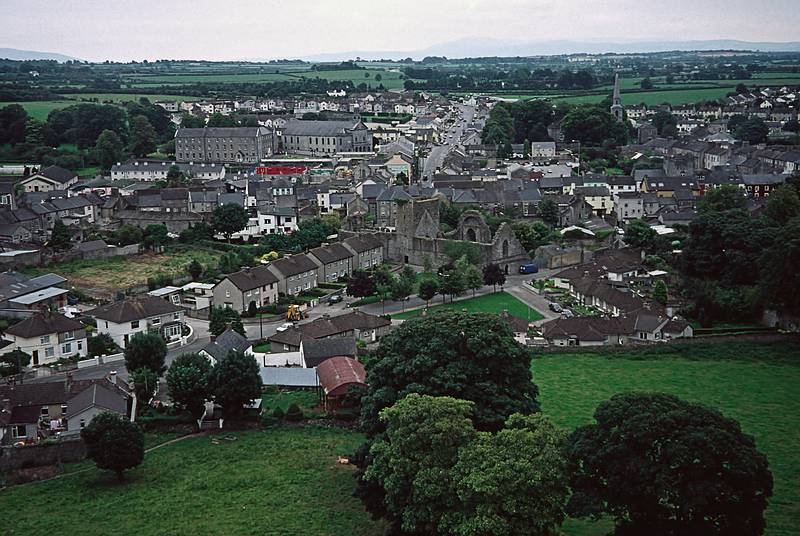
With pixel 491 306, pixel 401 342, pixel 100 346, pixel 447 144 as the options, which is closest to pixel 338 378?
pixel 401 342

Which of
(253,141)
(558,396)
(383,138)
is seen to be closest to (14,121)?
(253,141)

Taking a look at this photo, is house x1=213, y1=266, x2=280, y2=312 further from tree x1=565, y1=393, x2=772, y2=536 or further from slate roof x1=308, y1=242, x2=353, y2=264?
tree x1=565, y1=393, x2=772, y2=536

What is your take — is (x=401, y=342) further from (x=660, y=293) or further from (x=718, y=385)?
(x=660, y=293)

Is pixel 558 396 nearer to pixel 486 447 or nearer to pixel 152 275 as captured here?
pixel 486 447

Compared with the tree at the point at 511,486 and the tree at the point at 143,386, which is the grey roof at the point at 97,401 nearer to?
the tree at the point at 143,386

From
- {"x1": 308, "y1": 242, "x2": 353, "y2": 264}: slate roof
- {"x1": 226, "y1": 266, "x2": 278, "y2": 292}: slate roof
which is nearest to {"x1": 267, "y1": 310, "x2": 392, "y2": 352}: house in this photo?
{"x1": 226, "y1": 266, "x2": 278, "y2": 292}: slate roof

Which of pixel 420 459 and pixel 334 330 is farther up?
pixel 420 459

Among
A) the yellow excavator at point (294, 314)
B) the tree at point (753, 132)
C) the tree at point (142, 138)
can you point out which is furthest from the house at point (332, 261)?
the tree at point (753, 132)
